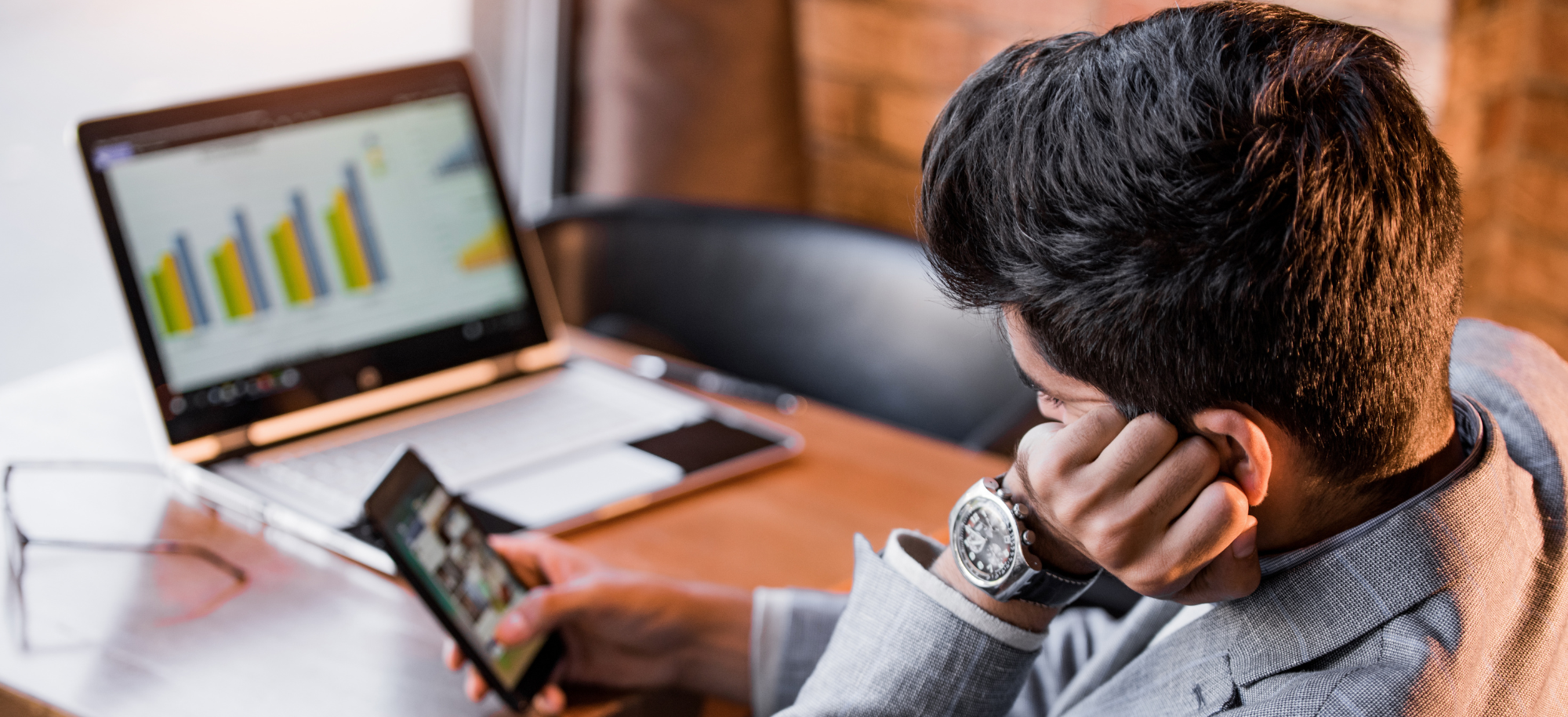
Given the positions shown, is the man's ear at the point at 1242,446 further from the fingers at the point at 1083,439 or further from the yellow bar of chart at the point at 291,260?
the yellow bar of chart at the point at 291,260

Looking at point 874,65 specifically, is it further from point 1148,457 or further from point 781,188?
point 1148,457

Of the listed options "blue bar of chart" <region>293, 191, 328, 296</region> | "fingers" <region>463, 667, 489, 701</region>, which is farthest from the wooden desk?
"blue bar of chart" <region>293, 191, 328, 296</region>

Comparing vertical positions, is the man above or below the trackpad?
above

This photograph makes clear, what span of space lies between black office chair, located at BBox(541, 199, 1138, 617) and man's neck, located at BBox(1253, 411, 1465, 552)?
0.72 meters

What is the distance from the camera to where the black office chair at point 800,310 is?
1.58 meters

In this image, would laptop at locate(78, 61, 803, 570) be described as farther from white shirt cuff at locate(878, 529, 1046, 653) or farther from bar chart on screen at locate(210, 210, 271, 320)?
white shirt cuff at locate(878, 529, 1046, 653)

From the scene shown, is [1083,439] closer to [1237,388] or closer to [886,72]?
[1237,388]

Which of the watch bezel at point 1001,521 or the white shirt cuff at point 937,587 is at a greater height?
the watch bezel at point 1001,521

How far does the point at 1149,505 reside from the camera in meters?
0.65

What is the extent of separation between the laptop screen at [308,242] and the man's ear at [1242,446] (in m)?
0.96

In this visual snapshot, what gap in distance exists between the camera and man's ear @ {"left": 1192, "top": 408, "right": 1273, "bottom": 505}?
0.62 meters

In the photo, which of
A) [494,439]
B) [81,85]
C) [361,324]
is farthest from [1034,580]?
[81,85]

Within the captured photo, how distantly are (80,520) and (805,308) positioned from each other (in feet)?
3.09

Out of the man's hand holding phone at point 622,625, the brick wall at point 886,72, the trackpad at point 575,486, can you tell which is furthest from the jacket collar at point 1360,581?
the brick wall at point 886,72
